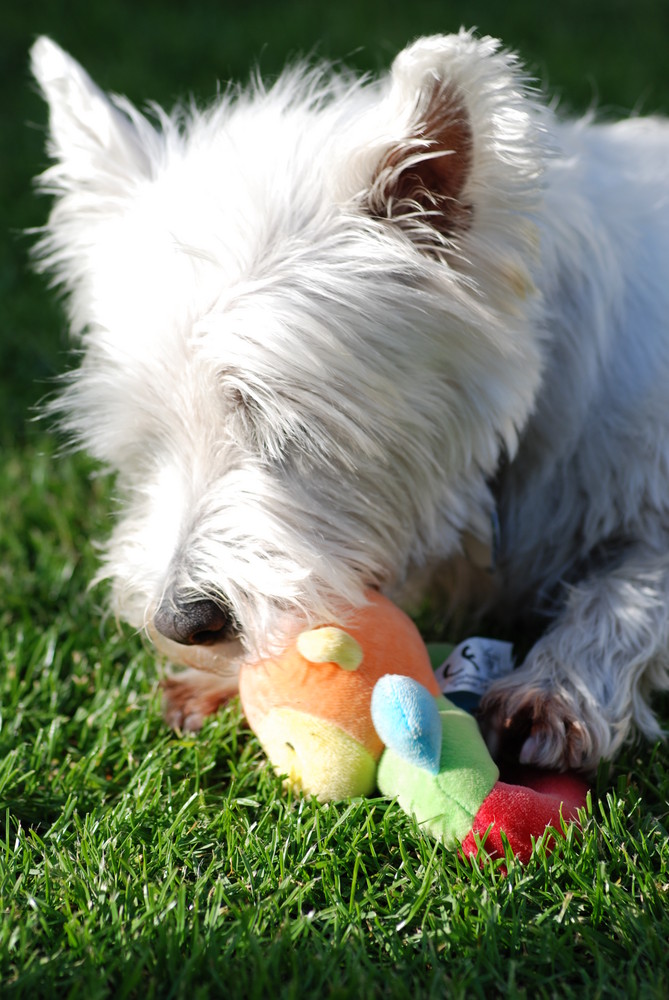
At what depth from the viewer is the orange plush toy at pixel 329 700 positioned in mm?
2033

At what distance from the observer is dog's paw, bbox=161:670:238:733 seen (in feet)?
8.25

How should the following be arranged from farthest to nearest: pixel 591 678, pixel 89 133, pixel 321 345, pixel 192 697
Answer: pixel 89 133, pixel 192 697, pixel 591 678, pixel 321 345

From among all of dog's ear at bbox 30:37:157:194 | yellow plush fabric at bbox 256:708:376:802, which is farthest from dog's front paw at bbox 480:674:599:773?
dog's ear at bbox 30:37:157:194

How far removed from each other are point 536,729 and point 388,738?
0.42m

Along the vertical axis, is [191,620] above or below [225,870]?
above

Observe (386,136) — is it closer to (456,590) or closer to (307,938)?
(456,590)

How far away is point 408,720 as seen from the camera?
1893 mm

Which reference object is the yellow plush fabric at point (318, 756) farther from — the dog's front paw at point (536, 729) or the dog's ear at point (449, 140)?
the dog's ear at point (449, 140)

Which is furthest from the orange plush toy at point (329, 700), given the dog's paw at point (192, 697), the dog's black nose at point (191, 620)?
the dog's paw at point (192, 697)

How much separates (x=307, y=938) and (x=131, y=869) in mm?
374

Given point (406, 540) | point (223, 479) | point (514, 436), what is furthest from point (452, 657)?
point (223, 479)

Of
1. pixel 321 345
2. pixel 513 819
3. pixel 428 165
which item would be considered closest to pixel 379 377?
pixel 321 345

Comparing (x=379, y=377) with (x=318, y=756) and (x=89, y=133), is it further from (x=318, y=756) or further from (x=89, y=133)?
(x=89, y=133)

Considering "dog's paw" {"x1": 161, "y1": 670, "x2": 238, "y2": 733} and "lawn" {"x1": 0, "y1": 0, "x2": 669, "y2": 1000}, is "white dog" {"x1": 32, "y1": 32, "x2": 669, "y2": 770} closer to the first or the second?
"dog's paw" {"x1": 161, "y1": 670, "x2": 238, "y2": 733}
